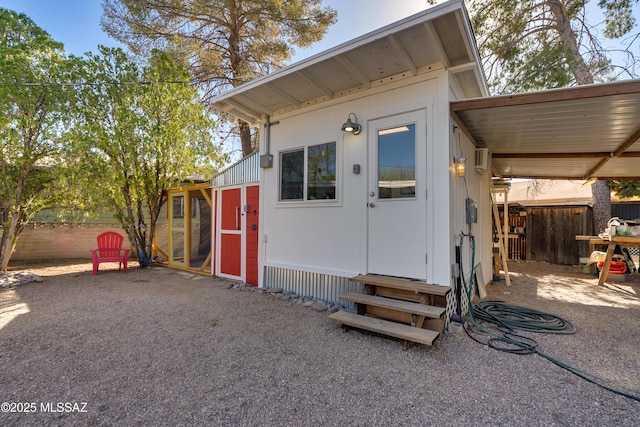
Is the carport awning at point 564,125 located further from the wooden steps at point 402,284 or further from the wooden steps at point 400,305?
the wooden steps at point 400,305

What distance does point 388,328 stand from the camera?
9.65 feet

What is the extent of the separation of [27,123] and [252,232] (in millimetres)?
5167

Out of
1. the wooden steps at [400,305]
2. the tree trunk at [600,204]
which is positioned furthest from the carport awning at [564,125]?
the wooden steps at [400,305]

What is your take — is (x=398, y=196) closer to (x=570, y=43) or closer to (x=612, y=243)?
(x=612, y=243)

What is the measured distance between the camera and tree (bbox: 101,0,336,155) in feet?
25.0

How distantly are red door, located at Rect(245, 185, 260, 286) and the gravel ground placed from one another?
1.30 m

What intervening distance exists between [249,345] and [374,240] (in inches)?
75.3

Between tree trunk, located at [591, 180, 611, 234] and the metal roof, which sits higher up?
the metal roof

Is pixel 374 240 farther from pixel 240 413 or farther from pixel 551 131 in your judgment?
pixel 551 131

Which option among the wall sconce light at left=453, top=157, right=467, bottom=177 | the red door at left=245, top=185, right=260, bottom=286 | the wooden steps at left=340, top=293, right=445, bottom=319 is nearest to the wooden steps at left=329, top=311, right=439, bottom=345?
the wooden steps at left=340, top=293, right=445, bottom=319

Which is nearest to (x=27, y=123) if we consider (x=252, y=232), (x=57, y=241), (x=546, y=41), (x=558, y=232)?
(x=57, y=241)

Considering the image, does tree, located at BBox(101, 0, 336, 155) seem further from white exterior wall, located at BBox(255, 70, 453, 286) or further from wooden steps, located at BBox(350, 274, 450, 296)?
wooden steps, located at BBox(350, 274, 450, 296)

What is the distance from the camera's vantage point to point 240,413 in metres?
1.90

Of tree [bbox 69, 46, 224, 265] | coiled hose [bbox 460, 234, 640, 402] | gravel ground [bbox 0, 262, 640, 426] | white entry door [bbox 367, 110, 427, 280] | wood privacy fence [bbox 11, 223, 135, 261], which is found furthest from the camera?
wood privacy fence [bbox 11, 223, 135, 261]
